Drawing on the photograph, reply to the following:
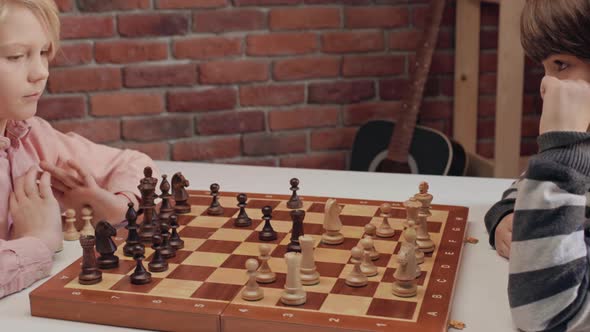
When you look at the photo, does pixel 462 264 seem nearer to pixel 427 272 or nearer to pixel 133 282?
pixel 427 272

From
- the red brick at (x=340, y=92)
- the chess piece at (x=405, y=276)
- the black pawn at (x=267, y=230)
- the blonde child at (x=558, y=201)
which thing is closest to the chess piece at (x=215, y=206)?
the black pawn at (x=267, y=230)

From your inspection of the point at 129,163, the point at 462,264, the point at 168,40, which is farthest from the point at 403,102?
the point at 462,264

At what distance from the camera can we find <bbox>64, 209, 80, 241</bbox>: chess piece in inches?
61.2

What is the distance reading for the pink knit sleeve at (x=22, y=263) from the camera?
4.24 feet

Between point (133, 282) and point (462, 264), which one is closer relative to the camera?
point (133, 282)

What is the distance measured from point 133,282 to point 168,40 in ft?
6.11

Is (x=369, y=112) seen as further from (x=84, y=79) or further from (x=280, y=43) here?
(x=84, y=79)

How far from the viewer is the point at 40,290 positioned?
1.22 metres

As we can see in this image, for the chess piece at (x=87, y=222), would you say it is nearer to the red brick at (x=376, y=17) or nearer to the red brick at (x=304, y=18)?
the red brick at (x=304, y=18)

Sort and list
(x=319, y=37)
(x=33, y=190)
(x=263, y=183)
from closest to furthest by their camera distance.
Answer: (x=33, y=190) → (x=263, y=183) → (x=319, y=37)

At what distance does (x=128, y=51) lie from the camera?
2955mm

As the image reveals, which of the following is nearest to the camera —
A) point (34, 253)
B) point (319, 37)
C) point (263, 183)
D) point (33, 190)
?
point (34, 253)

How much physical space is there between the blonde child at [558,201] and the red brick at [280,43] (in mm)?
1936

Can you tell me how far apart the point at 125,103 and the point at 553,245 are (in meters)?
2.19
